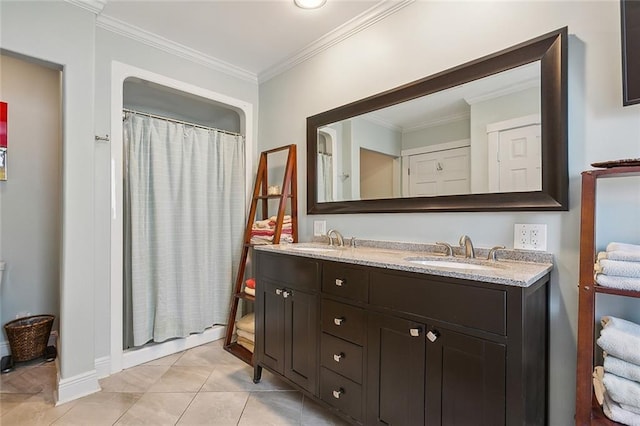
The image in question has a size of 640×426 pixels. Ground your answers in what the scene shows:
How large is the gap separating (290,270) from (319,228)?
0.64 metres

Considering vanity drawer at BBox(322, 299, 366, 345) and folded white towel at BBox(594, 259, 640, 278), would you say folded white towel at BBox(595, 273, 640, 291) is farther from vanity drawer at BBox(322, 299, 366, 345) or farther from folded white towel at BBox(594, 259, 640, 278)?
vanity drawer at BBox(322, 299, 366, 345)

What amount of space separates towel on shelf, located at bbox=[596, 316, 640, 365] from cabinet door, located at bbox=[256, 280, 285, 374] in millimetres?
1461

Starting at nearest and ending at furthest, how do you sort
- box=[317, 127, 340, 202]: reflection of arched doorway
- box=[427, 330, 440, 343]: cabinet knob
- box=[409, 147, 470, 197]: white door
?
box=[427, 330, 440, 343]: cabinet knob → box=[409, 147, 470, 197]: white door → box=[317, 127, 340, 202]: reflection of arched doorway

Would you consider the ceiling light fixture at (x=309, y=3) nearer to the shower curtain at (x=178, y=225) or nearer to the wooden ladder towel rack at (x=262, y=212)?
the wooden ladder towel rack at (x=262, y=212)

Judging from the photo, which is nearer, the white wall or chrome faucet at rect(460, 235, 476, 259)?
the white wall

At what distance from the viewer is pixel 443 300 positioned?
1191 millimetres

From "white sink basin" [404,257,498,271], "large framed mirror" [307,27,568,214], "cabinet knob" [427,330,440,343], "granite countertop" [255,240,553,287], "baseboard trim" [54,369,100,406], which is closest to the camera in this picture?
"granite countertop" [255,240,553,287]

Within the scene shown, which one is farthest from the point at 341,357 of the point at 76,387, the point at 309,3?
the point at 309,3

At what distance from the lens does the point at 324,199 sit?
239 centimetres

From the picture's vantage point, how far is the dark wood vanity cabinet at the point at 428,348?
1053 mm

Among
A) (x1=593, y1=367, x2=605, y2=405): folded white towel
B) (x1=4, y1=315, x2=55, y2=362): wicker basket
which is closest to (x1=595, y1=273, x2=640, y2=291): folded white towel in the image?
(x1=593, y1=367, x2=605, y2=405): folded white towel

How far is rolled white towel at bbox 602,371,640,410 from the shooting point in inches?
38.8

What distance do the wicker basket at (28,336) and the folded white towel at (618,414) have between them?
131 inches

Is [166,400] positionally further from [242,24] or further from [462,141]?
[242,24]
